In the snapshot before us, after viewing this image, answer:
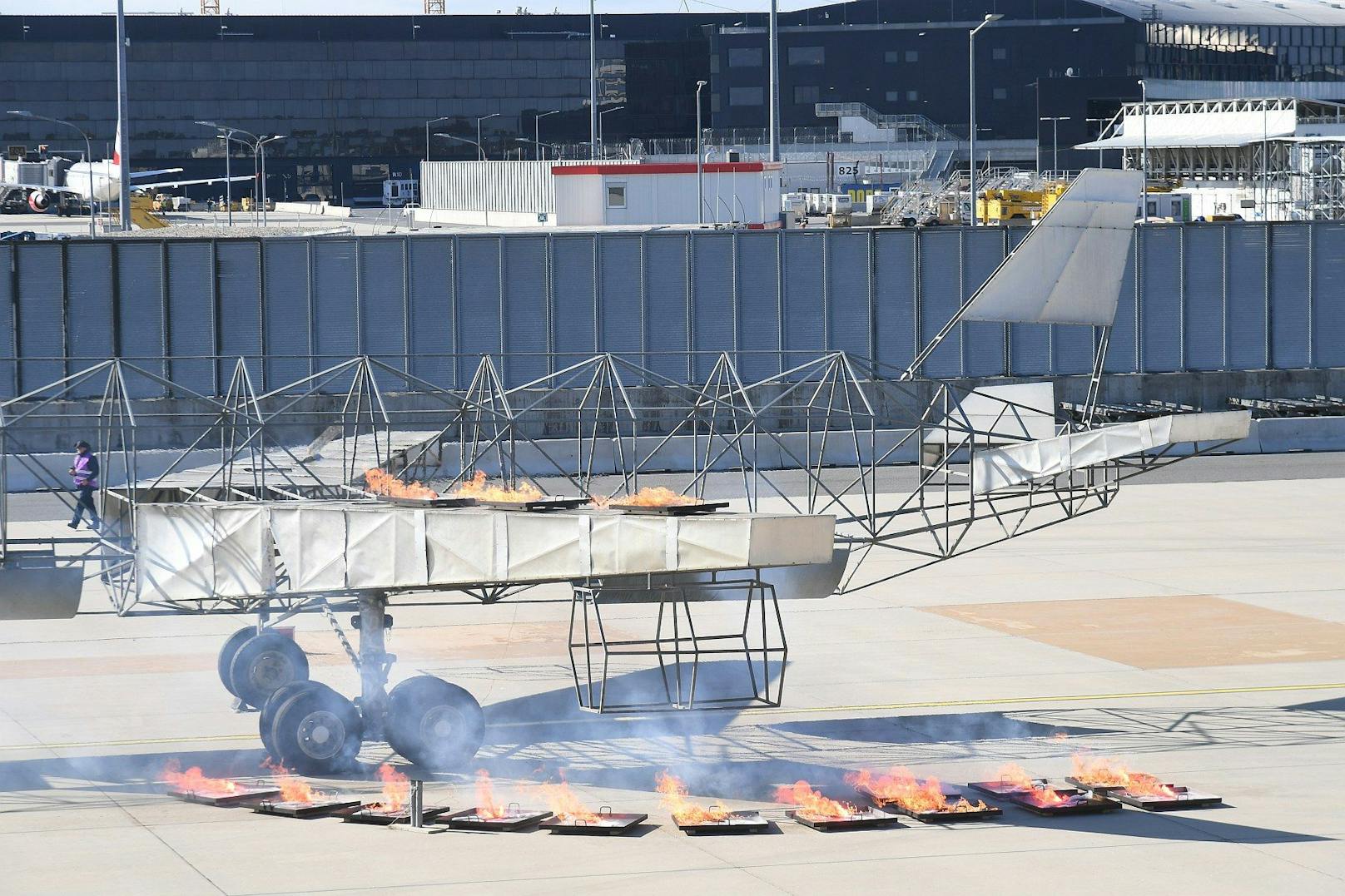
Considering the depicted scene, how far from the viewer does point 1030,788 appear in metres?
25.2

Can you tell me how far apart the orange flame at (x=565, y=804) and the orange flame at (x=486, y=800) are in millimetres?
716

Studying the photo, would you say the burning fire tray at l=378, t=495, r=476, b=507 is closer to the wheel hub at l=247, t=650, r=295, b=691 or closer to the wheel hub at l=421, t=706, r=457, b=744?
the wheel hub at l=421, t=706, r=457, b=744

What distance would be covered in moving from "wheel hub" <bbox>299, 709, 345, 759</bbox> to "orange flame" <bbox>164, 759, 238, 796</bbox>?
1258mm

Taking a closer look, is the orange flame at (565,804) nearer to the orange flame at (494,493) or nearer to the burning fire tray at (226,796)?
the burning fire tray at (226,796)

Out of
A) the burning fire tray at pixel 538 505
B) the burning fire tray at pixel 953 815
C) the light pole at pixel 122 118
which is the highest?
the light pole at pixel 122 118

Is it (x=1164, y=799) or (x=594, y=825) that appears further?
(x=1164, y=799)

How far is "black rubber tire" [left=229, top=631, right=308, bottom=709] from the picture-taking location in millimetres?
30406

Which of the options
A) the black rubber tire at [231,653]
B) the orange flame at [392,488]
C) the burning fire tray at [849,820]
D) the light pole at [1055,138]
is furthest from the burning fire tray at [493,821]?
the light pole at [1055,138]

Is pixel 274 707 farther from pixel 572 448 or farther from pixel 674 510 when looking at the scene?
pixel 572 448

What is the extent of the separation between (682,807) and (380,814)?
425 centimetres

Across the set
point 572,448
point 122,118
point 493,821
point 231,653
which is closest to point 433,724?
A: point 493,821

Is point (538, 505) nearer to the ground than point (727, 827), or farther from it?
farther from it

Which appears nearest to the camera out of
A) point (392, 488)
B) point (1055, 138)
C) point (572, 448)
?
point (392, 488)

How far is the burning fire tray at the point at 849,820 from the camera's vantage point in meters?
23.8
